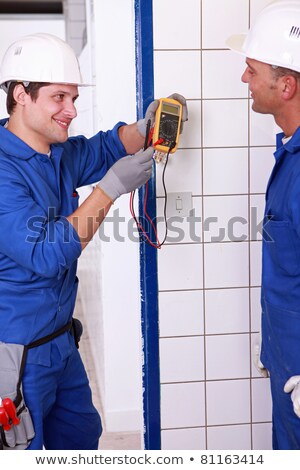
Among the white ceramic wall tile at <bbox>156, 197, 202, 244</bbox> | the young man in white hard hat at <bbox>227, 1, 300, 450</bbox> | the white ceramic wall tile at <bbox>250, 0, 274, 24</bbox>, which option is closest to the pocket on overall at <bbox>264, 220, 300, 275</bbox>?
the young man in white hard hat at <bbox>227, 1, 300, 450</bbox>

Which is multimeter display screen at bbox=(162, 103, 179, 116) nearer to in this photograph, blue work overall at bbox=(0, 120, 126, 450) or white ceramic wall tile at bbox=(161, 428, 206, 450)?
blue work overall at bbox=(0, 120, 126, 450)

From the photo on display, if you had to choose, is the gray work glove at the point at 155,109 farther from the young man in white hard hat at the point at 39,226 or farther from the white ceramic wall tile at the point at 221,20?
the white ceramic wall tile at the point at 221,20

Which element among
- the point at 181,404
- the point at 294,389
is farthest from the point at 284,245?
the point at 181,404

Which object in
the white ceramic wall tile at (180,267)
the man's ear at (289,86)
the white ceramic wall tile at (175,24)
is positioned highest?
the white ceramic wall tile at (175,24)

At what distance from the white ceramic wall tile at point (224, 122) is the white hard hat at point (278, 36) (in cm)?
30

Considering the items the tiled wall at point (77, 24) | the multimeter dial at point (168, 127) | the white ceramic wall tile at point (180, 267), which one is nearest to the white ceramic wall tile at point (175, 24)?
the multimeter dial at point (168, 127)

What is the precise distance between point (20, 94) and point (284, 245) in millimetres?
910

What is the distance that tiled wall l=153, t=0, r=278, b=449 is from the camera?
1969 millimetres

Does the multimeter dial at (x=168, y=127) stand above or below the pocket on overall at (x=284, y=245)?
above

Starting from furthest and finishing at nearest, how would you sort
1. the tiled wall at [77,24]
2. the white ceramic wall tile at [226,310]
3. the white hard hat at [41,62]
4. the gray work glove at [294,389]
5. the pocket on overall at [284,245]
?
1. the tiled wall at [77,24]
2. the white ceramic wall tile at [226,310]
3. the white hard hat at [41,62]
4. the pocket on overall at [284,245]
5. the gray work glove at [294,389]

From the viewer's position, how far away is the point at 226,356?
2.15 m

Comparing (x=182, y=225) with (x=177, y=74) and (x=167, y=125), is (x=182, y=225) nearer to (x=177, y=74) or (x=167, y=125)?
(x=167, y=125)

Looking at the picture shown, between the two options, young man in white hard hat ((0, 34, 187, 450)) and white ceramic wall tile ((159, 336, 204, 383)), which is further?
white ceramic wall tile ((159, 336, 204, 383))

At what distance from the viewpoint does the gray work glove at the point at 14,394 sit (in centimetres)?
170
